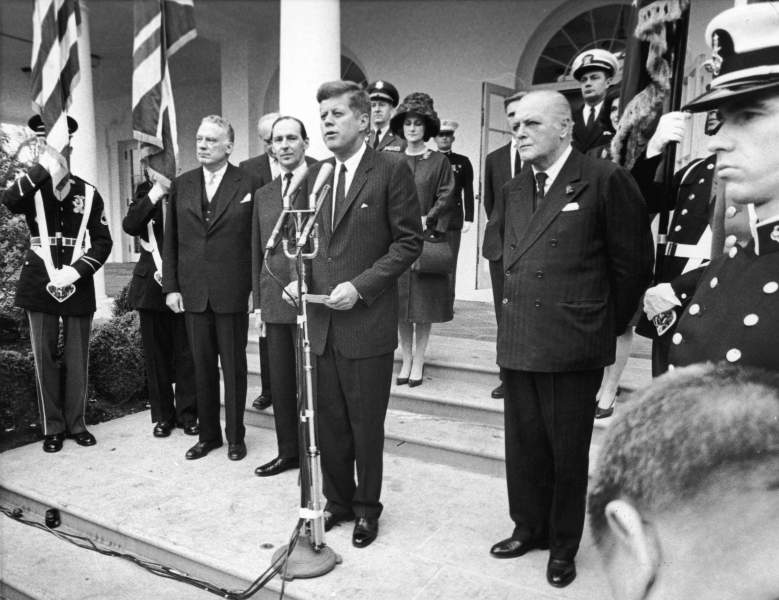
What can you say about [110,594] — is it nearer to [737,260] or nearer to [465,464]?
[465,464]

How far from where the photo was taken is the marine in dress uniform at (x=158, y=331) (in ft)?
13.9

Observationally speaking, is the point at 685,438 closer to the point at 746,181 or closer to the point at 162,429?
the point at 746,181

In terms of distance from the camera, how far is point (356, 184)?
2781mm

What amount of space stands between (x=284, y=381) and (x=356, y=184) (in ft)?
4.43

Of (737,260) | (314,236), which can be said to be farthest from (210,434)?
(737,260)

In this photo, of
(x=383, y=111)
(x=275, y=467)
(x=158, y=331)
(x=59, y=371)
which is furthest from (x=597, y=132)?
(x=59, y=371)

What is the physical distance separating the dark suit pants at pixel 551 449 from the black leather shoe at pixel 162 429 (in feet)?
8.94

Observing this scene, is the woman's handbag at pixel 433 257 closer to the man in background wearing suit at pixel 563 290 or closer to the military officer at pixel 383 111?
the military officer at pixel 383 111

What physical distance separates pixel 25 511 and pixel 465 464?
2.54 m

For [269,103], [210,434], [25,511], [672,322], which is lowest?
[25,511]

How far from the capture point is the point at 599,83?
394cm

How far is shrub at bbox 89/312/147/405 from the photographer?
4953mm

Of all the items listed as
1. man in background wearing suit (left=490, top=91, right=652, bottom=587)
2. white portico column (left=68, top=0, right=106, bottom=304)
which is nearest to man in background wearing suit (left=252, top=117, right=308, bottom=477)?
man in background wearing suit (left=490, top=91, right=652, bottom=587)

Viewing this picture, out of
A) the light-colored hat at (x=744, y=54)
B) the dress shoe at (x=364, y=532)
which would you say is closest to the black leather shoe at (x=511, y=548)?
the dress shoe at (x=364, y=532)
